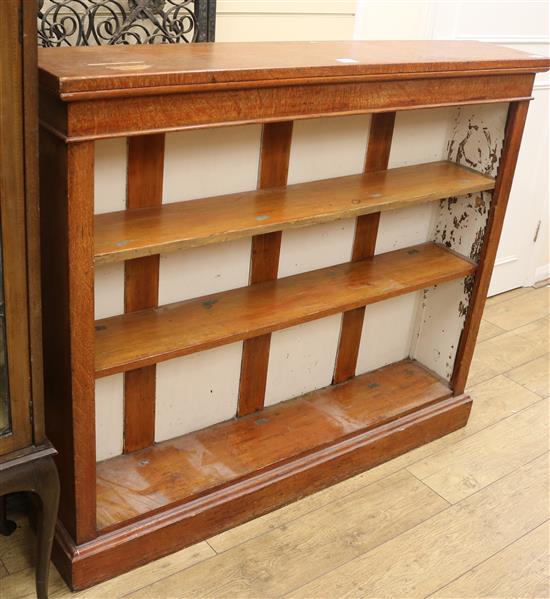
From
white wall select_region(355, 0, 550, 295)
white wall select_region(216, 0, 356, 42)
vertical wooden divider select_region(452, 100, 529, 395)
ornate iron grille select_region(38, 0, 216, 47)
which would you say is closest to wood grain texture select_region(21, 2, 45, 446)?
ornate iron grille select_region(38, 0, 216, 47)

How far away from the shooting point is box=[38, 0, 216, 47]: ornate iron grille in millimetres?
2090

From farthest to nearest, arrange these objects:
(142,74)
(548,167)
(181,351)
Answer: (548,167)
(181,351)
(142,74)

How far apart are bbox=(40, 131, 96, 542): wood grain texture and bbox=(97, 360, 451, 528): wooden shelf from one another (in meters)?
0.15

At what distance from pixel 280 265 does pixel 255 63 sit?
2.37ft

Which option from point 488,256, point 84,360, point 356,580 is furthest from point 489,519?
point 84,360

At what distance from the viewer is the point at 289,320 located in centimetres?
217

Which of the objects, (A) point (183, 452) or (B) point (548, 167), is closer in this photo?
(A) point (183, 452)

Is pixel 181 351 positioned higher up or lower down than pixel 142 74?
lower down

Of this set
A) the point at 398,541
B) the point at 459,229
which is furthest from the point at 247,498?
the point at 459,229

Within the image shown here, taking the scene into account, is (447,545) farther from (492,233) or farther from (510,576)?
(492,233)

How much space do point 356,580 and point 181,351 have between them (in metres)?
0.77

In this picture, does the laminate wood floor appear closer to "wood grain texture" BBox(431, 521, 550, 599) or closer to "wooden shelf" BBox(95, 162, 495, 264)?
"wood grain texture" BBox(431, 521, 550, 599)

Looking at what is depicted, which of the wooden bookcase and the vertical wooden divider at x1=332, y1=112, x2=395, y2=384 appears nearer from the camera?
the wooden bookcase

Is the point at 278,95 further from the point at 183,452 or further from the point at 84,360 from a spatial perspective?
the point at 183,452
